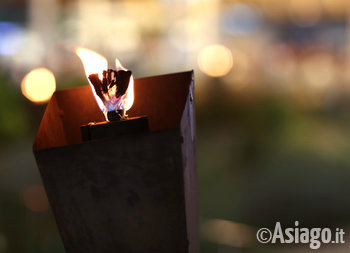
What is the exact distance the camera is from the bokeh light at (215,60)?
654cm

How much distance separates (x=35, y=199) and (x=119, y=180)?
2.35m

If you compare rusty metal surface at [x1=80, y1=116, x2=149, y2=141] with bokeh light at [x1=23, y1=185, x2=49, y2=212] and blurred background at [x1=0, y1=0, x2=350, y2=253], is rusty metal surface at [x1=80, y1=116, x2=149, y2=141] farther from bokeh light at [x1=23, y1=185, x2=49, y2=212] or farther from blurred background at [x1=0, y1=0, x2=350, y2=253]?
bokeh light at [x1=23, y1=185, x2=49, y2=212]

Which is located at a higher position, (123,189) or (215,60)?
(123,189)

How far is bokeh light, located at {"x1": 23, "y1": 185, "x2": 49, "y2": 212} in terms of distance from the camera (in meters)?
2.71

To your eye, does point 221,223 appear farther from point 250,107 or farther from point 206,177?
point 250,107

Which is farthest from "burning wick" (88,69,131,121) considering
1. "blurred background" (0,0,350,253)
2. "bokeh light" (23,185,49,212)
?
"bokeh light" (23,185,49,212)

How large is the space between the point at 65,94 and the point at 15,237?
1566 mm

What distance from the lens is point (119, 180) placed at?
2.22ft

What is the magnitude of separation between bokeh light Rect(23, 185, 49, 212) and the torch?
203 centimetres

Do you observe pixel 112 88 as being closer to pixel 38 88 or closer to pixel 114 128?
pixel 114 128

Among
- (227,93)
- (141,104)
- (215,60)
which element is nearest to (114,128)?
(141,104)

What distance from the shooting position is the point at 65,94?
864 mm

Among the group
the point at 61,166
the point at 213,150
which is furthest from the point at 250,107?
the point at 61,166

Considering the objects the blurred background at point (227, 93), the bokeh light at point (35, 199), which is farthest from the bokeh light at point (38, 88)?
the bokeh light at point (35, 199)
